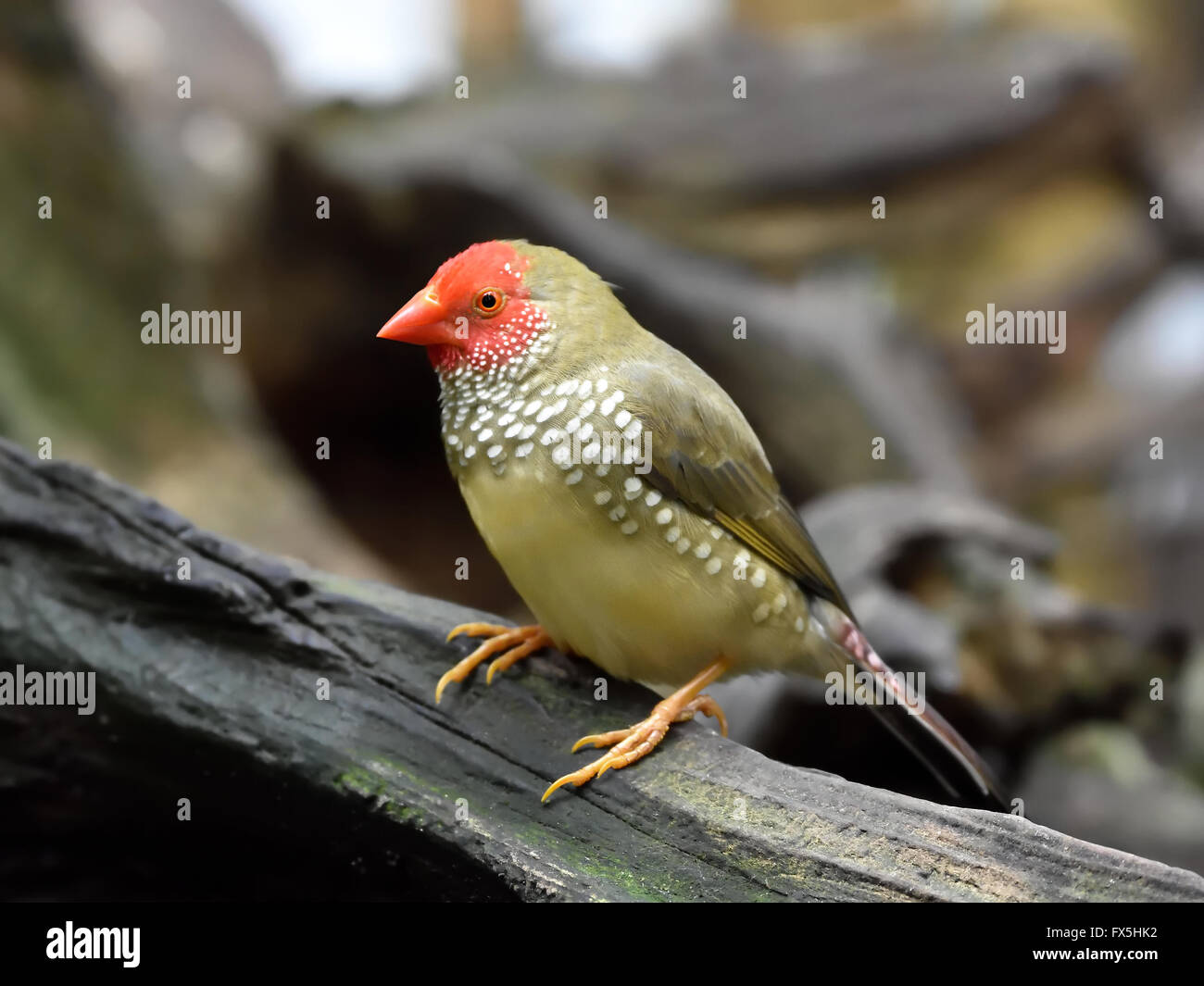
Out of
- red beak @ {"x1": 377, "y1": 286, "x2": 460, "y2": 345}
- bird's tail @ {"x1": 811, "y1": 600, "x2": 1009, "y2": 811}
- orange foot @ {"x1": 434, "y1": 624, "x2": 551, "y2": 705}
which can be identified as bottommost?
bird's tail @ {"x1": 811, "y1": 600, "x2": 1009, "y2": 811}

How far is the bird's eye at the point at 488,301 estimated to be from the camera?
269cm

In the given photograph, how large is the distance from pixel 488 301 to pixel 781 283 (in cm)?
530

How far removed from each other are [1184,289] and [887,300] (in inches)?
109

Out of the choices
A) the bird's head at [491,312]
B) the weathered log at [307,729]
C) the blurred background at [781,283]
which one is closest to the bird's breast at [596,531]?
the bird's head at [491,312]

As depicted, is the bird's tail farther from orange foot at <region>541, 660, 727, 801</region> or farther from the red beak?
the red beak

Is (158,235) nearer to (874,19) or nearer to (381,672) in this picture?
(381,672)

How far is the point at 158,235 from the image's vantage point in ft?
20.0

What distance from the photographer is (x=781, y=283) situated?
7680 millimetres

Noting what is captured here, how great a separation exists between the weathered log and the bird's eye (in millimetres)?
811

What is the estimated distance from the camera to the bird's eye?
2688 mm

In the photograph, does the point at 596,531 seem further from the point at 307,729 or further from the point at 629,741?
the point at 307,729

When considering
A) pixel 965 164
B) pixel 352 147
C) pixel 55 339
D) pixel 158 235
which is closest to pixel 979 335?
pixel 965 164

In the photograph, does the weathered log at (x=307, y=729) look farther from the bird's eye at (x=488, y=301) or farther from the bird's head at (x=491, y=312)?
the bird's eye at (x=488, y=301)

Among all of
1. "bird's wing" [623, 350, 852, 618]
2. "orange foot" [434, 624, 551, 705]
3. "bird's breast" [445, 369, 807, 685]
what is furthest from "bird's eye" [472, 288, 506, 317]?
"orange foot" [434, 624, 551, 705]
